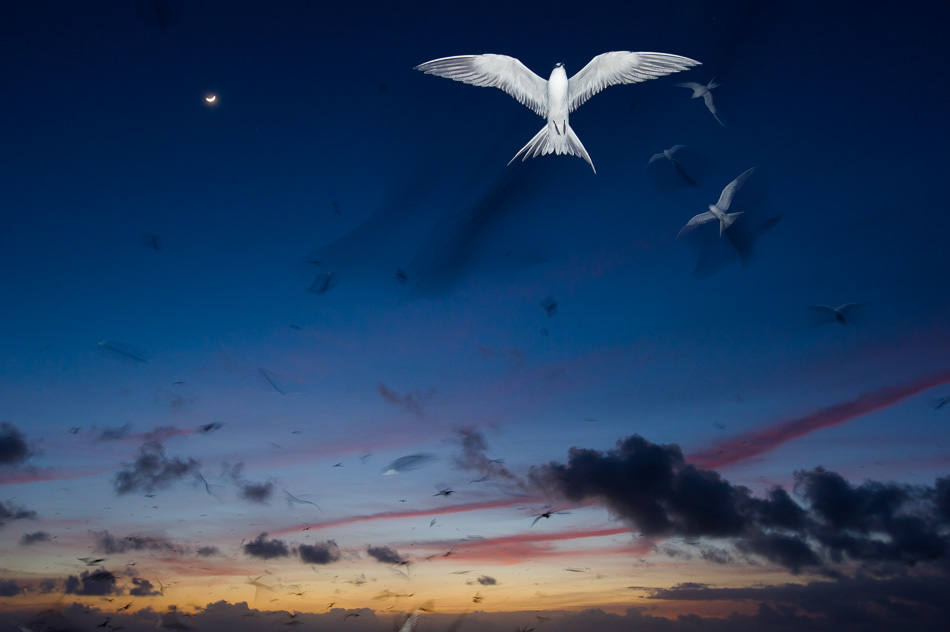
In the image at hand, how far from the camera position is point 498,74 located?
13.4 m

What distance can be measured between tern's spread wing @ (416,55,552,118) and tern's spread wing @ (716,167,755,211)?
773cm

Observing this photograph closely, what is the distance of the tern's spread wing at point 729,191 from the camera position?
57.9ft

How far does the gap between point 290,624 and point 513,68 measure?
66.7 feet

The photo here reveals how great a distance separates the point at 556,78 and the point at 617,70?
62.0 inches

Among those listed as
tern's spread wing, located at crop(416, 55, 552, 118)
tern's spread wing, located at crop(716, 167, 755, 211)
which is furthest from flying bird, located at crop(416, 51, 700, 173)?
tern's spread wing, located at crop(716, 167, 755, 211)

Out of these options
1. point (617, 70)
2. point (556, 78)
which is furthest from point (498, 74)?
point (617, 70)

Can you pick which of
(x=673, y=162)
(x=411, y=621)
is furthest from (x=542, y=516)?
(x=673, y=162)

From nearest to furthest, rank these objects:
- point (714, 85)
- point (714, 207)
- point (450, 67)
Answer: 1. point (450, 67)
2. point (714, 85)
3. point (714, 207)

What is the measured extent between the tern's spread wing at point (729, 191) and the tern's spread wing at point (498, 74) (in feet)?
25.3

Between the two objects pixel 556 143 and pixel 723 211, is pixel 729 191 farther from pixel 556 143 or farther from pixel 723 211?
pixel 556 143

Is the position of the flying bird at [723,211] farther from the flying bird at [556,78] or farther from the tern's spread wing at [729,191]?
the flying bird at [556,78]

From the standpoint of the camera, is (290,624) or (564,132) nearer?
(564,132)

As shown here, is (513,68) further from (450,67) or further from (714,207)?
(714,207)

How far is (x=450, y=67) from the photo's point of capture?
13.0m
